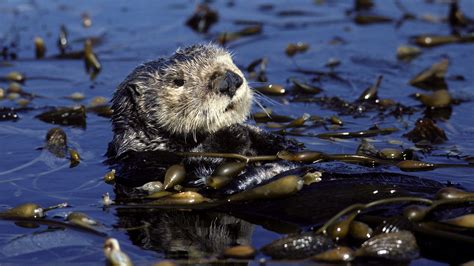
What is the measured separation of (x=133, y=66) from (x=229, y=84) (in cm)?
369

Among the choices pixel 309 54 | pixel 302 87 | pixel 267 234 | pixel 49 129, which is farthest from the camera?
pixel 309 54

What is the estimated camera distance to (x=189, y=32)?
34.5 feet

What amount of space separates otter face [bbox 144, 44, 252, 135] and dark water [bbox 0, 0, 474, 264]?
628mm

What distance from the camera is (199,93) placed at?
6043 millimetres

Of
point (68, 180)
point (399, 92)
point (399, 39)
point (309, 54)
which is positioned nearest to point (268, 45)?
point (309, 54)

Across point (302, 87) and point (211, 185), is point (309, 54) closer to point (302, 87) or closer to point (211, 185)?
point (302, 87)

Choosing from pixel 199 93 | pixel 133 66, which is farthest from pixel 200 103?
pixel 133 66

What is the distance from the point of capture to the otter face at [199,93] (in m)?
5.88

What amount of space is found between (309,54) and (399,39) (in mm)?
1089

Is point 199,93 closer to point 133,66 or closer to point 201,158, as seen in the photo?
point 201,158

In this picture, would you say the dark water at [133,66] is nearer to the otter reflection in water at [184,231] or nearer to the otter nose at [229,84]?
the otter reflection in water at [184,231]

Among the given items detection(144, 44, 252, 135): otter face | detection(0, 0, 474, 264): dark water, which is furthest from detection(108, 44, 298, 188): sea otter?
detection(0, 0, 474, 264): dark water

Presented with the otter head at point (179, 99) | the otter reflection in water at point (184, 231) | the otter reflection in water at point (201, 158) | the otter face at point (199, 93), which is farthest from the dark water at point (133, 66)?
the otter face at point (199, 93)

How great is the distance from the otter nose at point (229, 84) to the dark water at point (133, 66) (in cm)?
99
